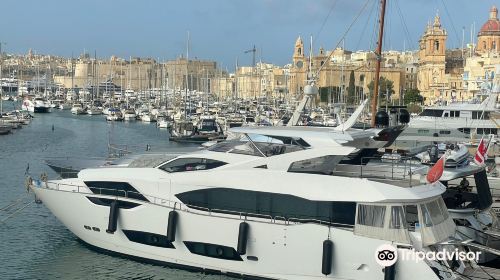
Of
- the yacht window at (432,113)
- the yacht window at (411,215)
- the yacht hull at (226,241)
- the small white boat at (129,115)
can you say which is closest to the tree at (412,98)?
the small white boat at (129,115)

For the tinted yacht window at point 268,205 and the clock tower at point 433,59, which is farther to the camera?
the clock tower at point 433,59

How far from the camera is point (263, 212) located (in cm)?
1362

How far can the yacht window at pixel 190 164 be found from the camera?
Result: 1438 centimetres

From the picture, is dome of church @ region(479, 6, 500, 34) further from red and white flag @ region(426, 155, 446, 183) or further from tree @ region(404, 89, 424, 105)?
red and white flag @ region(426, 155, 446, 183)

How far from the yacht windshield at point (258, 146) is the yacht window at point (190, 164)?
0.43 m

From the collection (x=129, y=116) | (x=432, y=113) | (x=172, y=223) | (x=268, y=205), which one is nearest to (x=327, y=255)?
(x=268, y=205)

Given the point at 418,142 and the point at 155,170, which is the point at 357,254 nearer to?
the point at 155,170

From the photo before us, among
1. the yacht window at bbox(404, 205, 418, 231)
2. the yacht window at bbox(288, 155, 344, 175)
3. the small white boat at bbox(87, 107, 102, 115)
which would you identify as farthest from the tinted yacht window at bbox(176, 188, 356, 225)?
the small white boat at bbox(87, 107, 102, 115)

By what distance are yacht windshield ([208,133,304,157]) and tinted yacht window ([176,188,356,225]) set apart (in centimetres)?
99

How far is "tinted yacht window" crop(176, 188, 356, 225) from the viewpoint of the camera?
1299 centimetres

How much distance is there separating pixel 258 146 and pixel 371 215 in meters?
3.18

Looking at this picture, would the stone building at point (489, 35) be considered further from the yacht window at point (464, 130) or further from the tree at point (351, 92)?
the yacht window at point (464, 130)

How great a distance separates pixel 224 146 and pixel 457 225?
5.17 m

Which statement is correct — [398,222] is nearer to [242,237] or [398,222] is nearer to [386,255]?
[386,255]
